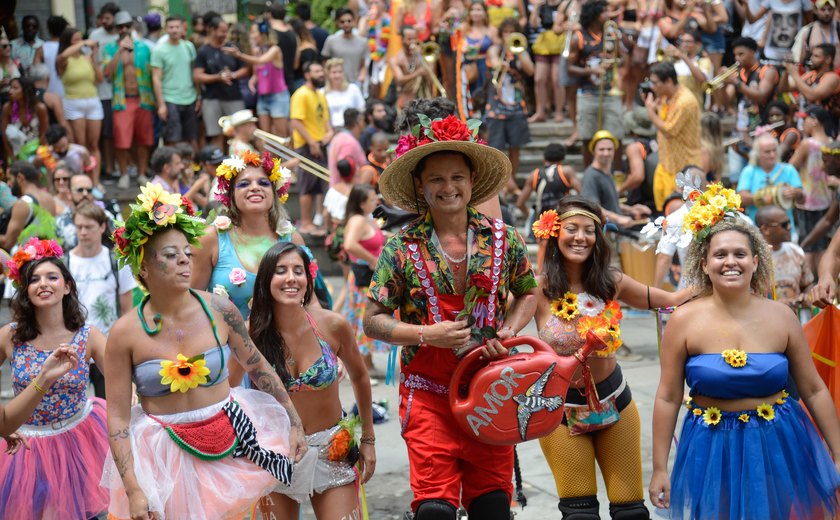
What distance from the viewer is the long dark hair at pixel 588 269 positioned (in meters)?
5.26

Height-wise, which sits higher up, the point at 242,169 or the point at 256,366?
the point at 242,169

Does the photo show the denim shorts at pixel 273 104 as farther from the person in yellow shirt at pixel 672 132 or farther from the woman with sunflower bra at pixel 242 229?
the woman with sunflower bra at pixel 242 229

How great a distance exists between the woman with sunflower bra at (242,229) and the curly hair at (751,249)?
7.03 feet

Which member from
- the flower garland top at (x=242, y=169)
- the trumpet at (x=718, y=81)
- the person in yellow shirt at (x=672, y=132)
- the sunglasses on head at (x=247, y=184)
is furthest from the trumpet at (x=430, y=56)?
the sunglasses on head at (x=247, y=184)

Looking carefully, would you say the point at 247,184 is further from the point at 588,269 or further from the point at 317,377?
the point at 588,269

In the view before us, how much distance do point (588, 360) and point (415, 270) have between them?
114 centimetres

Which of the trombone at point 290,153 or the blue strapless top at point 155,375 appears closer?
the blue strapless top at point 155,375

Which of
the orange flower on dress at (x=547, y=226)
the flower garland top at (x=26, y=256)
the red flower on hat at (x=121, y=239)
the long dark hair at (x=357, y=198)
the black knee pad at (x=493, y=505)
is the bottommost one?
the black knee pad at (x=493, y=505)

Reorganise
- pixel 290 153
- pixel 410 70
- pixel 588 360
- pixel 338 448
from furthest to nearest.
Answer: pixel 410 70 → pixel 290 153 → pixel 588 360 → pixel 338 448

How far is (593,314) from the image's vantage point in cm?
522

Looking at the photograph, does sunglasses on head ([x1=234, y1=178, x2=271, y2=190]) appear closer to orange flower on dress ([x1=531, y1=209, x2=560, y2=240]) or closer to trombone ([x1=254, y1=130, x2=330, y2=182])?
orange flower on dress ([x1=531, y1=209, x2=560, y2=240])

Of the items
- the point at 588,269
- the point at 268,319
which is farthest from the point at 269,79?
the point at 268,319

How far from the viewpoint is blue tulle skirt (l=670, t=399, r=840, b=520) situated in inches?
176

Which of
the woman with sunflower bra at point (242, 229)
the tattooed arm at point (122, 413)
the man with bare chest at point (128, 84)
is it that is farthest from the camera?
the man with bare chest at point (128, 84)
